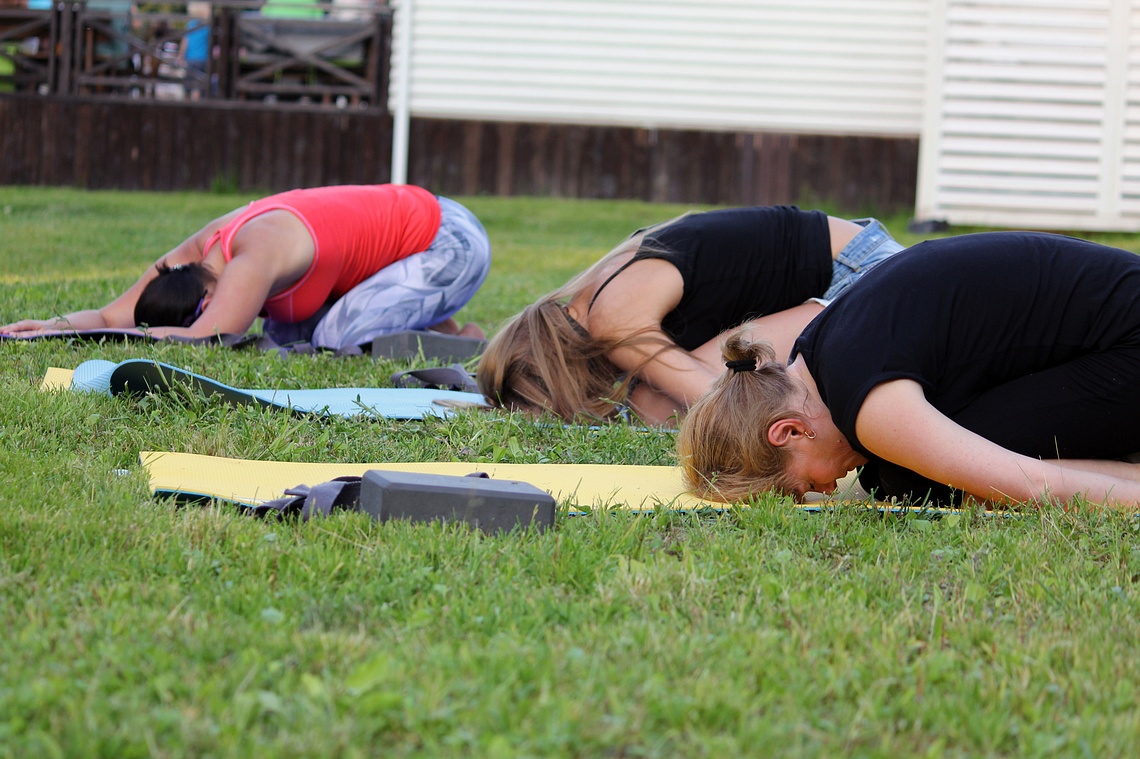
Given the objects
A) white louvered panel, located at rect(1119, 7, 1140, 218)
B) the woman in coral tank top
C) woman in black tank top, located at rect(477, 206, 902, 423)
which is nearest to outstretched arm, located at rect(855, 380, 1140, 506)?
woman in black tank top, located at rect(477, 206, 902, 423)

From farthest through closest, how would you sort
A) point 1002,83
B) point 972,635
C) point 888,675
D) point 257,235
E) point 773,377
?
point 1002,83 → point 257,235 → point 773,377 → point 972,635 → point 888,675

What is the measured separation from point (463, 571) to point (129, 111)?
11.4 m

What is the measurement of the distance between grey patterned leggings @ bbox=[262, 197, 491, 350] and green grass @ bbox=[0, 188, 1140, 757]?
6.42 ft

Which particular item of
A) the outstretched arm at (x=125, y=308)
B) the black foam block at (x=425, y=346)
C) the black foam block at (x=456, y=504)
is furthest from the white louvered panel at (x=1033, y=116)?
the black foam block at (x=456, y=504)

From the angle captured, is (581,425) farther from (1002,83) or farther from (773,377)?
(1002,83)

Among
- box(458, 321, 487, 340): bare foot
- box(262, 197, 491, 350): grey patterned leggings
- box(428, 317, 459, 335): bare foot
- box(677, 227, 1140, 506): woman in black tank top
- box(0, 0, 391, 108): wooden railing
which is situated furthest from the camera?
box(0, 0, 391, 108): wooden railing

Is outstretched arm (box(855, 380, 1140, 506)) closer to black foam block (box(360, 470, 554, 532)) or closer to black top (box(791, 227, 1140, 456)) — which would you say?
black top (box(791, 227, 1140, 456))

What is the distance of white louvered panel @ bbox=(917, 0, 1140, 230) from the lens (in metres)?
10.0

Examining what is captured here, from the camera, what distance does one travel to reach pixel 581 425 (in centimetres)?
345

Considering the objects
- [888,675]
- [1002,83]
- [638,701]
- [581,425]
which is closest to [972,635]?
[888,675]

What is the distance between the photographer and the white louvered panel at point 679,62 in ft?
37.7

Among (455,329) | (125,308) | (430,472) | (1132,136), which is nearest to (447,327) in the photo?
(455,329)

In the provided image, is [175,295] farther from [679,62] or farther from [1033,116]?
[1033,116]

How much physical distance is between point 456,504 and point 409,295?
281cm
